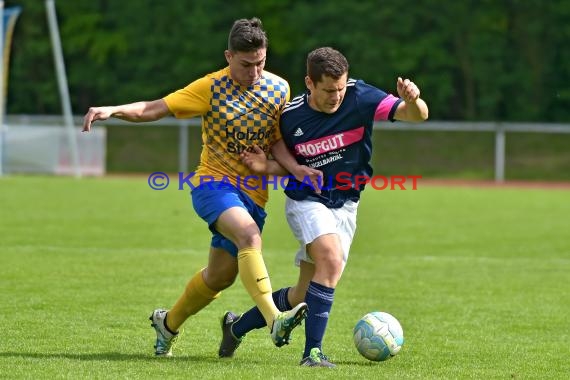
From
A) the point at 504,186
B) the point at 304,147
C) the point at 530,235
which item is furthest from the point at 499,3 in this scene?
the point at 304,147

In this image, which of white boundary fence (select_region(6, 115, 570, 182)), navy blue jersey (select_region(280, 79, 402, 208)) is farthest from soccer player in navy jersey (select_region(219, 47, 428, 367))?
white boundary fence (select_region(6, 115, 570, 182))

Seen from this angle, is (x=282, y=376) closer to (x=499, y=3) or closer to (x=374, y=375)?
(x=374, y=375)

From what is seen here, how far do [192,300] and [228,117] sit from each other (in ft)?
3.53

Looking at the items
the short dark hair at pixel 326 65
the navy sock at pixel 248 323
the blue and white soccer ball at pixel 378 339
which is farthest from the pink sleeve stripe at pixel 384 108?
the navy sock at pixel 248 323

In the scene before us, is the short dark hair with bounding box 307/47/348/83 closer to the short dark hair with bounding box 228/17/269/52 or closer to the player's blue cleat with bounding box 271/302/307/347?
the short dark hair with bounding box 228/17/269/52

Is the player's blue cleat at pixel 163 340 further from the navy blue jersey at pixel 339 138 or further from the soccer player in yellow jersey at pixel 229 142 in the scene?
the navy blue jersey at pixel 339 138

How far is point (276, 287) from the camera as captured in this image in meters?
9.66

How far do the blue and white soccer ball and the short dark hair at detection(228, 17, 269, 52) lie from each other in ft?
5.34

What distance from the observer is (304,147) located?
6.25m

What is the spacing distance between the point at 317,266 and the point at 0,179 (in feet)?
71.7

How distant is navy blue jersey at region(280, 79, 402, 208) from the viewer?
20.3ft

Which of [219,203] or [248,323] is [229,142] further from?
[248,323]

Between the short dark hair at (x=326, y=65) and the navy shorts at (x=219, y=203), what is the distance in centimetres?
77

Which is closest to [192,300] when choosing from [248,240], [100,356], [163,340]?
[163,340]
